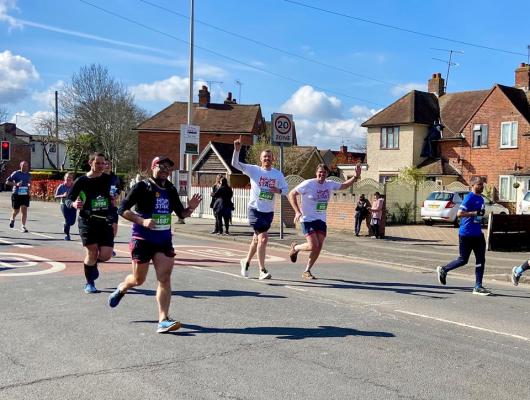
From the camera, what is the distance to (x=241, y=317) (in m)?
7.08

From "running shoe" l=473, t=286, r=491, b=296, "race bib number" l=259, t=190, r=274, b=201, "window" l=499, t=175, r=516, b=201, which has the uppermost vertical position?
"window" l=499, t=175, r=516, b=201

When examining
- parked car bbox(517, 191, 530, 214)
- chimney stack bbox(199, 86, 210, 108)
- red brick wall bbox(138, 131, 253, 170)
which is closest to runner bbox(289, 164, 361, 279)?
parked car bbox(517, 191, 530, 214)

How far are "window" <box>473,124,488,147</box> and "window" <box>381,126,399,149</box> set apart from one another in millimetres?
5310

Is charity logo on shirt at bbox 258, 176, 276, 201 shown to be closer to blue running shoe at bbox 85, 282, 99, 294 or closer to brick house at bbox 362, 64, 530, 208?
blue running shoe at bbox 85, 282, 99, 294

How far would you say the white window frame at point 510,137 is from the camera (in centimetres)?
3562

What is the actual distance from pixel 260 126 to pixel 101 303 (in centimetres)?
4934

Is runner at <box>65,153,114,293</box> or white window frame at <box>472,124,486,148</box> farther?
white window frame at <box>472,124,486,148</box>

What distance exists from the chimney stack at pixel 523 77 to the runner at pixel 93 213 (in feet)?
119

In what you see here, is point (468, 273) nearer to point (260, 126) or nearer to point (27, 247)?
point (27, 247)

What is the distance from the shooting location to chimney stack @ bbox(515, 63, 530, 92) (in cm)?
3891

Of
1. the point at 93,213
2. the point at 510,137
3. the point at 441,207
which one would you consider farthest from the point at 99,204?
the point at 510,137

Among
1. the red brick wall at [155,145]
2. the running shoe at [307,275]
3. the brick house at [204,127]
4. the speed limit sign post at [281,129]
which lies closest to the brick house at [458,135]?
the brick house at [204,127]

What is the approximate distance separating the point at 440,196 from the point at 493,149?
39.7 feet

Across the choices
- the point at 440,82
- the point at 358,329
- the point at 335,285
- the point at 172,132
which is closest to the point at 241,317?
the point at 358,329
